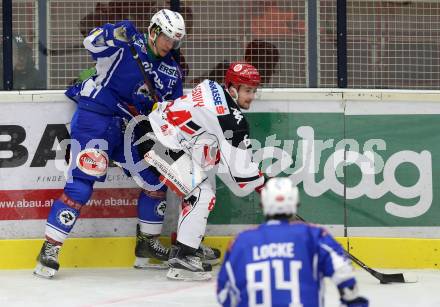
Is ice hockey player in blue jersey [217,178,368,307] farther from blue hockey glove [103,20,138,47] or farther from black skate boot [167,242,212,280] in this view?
blue hockey glove [103,20,138,47]

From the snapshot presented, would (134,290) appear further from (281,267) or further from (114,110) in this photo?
(281,267)

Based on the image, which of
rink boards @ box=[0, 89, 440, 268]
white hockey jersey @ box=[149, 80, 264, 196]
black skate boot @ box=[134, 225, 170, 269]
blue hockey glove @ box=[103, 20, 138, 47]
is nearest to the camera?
white hockey jersey @ box=[149, 80, 264, 196]

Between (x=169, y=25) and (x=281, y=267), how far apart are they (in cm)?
275

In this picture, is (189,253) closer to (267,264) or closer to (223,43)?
(223,43)

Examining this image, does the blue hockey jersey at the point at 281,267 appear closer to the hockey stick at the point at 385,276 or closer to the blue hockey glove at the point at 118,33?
the hockey stick at the point at 385,276

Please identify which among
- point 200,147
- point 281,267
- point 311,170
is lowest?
point 281,267

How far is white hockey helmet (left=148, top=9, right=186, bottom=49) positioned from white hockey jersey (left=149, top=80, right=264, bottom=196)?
311mm

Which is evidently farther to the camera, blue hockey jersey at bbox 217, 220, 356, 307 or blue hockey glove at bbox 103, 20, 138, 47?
blue hockey glove at bbox 103, 20, 138, 47

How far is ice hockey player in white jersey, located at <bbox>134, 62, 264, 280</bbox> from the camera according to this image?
5.88 meters

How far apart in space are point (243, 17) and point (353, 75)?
0.77m

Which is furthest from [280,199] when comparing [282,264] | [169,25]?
[169,25]

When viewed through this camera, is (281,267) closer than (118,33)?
Yes

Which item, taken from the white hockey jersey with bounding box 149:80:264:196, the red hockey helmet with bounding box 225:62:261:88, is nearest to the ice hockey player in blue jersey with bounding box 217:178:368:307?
the white hockey jersey with bounding box 149:80:264:196

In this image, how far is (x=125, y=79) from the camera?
6195 mm
